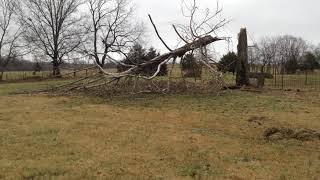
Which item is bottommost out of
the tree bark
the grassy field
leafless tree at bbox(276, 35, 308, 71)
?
the grassy field

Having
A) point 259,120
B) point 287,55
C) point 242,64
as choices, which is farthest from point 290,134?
point 287,55

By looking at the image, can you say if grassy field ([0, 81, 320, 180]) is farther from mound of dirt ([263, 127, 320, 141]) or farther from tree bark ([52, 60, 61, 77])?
tree bark ([52, 60, 61, 77])

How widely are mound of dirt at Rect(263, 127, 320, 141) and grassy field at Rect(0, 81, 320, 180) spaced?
0.82ft

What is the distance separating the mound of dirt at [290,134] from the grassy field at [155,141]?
0.82 ft

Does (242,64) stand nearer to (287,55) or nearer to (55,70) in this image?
(55,70)

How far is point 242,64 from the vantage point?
2002 centimetres

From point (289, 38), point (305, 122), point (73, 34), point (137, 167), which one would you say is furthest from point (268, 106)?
point (289, 38)

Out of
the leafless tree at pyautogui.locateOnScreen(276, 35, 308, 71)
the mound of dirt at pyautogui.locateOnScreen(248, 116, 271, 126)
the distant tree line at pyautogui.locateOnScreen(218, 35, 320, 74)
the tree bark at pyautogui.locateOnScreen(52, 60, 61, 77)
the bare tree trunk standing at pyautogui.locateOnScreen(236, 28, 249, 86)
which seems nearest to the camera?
the mound of dirt at pyautogui.locateOnScreen(248, 116, 271, 126)

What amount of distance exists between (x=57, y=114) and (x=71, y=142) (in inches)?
154

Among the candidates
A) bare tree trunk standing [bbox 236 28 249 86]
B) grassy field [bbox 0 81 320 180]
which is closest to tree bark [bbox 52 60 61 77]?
bare tree trunk standing [bbox 236 28 249 86]

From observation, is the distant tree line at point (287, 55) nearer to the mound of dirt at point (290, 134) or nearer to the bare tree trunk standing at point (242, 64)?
the bare tree trunk standing at point (242, 64)

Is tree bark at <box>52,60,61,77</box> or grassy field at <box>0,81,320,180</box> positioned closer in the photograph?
grassy field at <box>0,81,320,180</box>

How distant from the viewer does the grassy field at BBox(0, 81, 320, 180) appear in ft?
21.2

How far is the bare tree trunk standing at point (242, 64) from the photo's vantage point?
65.5ft
